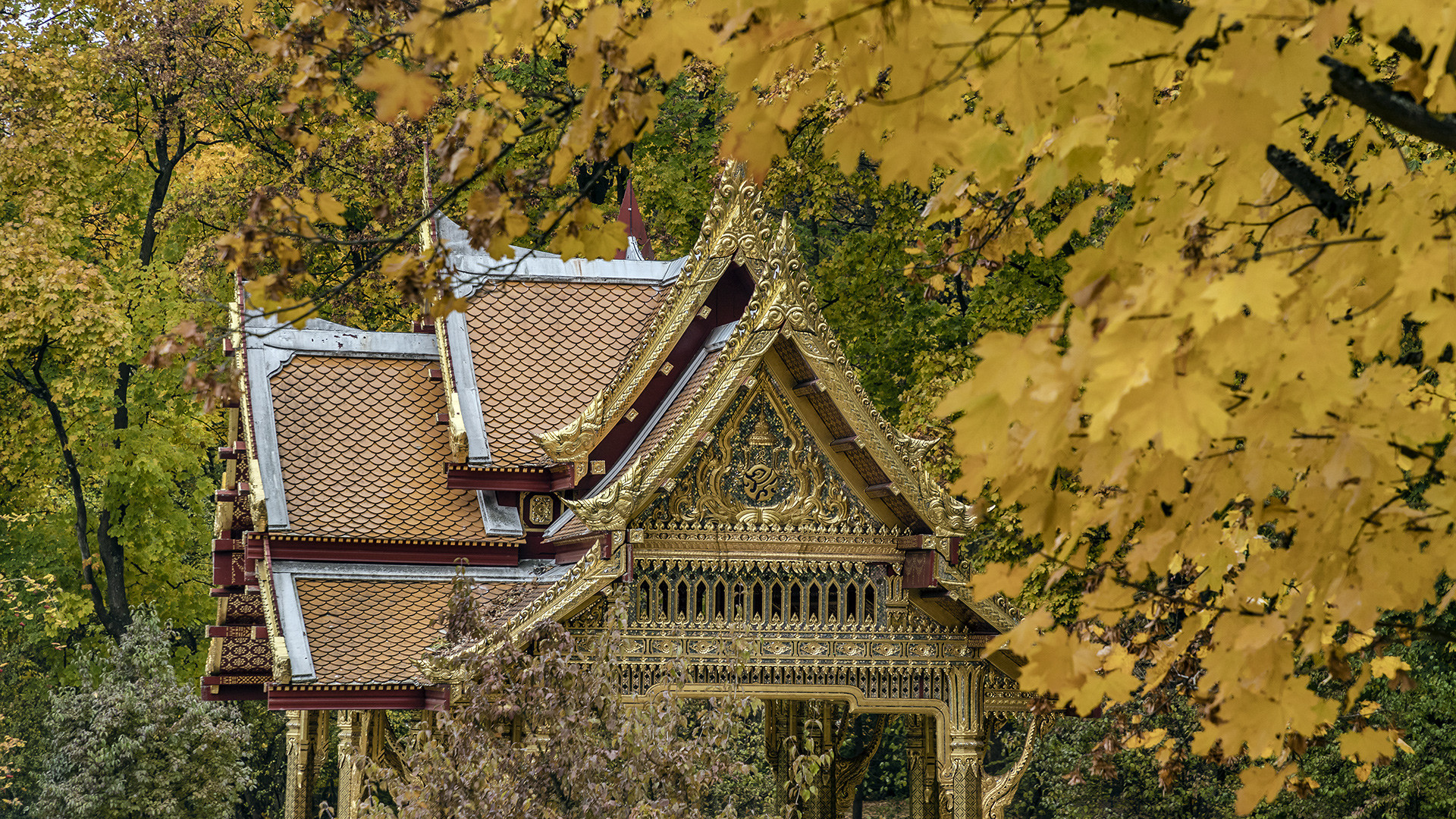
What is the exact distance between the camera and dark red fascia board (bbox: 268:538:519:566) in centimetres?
1188

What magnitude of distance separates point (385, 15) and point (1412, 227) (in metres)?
3.68

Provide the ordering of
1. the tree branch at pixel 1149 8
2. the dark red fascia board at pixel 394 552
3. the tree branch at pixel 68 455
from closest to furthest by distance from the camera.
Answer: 1. the tree branch at pixel 1149 8
2. the dark red fascia board at pixel 394 552
3. the tree branch at pixel 68 455

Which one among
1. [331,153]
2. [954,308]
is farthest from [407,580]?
[331,153]

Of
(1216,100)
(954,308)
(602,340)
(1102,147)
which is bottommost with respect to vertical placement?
(1216,100)

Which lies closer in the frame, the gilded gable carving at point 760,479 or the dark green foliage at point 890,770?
the gilded gable carving at point 760,479

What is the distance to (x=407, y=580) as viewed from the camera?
472 inches

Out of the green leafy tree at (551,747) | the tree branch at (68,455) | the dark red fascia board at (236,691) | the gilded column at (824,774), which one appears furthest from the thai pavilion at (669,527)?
the tree branch at (68,455)

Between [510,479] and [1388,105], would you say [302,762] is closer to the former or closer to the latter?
[510,479]

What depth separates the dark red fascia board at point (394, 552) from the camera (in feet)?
39.0

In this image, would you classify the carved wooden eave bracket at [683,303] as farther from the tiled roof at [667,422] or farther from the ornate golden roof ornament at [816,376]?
the ornate golden roof ornament at [816,376]

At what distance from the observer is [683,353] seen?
11969 mm

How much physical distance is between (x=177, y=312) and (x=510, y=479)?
1744 centimetres

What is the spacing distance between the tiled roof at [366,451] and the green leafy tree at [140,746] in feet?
44.1

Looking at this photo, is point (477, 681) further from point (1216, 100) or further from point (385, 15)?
point (1216, 100)
